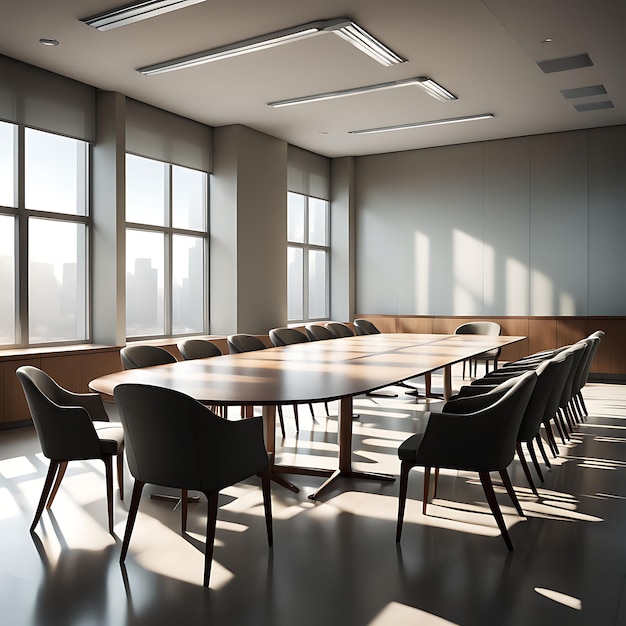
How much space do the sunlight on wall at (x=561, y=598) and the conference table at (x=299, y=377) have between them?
4.24 ft

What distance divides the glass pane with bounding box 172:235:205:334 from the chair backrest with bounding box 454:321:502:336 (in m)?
3.63

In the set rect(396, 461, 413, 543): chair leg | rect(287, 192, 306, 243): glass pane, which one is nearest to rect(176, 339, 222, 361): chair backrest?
rect(396, 461, 413, 543): chair leg

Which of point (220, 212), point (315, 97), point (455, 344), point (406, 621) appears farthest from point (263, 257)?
point (406, 621)

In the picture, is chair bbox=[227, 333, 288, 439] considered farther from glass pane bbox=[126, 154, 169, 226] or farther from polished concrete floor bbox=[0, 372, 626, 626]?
glass pane bbox=[126, 154, 169, 226]

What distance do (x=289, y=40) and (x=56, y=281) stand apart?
3.63 metres

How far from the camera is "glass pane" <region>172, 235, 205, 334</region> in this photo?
9.05 metres

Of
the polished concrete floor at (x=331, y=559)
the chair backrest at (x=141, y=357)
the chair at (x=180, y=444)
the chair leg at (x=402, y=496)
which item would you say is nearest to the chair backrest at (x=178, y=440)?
the chair at (x=180, y=444)

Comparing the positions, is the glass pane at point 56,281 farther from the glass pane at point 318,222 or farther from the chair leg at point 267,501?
the glass pane at point 318,222

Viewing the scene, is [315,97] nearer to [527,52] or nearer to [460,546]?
[527,52]

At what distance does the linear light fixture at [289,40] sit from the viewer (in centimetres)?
578

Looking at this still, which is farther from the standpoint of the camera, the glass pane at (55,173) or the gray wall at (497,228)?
the gray wall at (497,228)

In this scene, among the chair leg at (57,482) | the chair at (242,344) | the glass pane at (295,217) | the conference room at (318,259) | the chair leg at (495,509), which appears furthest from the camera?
the glass pane at (295,217)

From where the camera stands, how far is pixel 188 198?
30.4ft

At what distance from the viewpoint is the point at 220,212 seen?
942 cm
